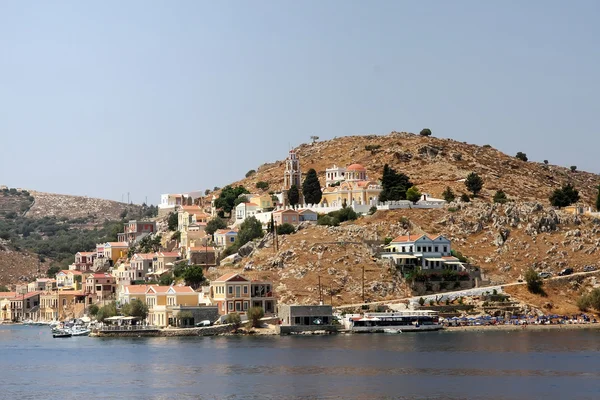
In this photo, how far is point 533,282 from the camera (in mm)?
106375

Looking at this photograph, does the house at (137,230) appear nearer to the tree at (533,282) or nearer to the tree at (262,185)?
the tree at (262,185)

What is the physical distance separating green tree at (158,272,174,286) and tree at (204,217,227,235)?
32.1 ft

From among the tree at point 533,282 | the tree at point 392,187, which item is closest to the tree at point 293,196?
the tree at point 392,187

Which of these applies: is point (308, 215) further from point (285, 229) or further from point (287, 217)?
point (285, 229)

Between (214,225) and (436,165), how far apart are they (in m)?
32.3

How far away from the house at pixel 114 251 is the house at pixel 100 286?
1048 centimetres

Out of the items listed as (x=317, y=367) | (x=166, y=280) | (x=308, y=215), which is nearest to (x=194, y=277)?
(x=166, y=280)

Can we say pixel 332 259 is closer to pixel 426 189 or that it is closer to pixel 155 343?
pixel 155 343

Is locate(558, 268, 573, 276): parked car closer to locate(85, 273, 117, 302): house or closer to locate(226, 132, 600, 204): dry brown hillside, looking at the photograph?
locate(226, 132, 600, 204): dry brown hillside

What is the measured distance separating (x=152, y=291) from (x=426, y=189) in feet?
130

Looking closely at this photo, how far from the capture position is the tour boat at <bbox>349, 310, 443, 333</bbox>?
99375 millimetres

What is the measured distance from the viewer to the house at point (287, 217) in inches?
4825

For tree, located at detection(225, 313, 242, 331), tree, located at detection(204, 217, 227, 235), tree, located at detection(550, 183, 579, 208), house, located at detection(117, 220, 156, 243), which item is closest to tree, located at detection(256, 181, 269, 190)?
house, located at detection(117, 220, 156, 243)

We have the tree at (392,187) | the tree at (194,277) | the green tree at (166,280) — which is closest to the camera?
the tree at (194,277)
